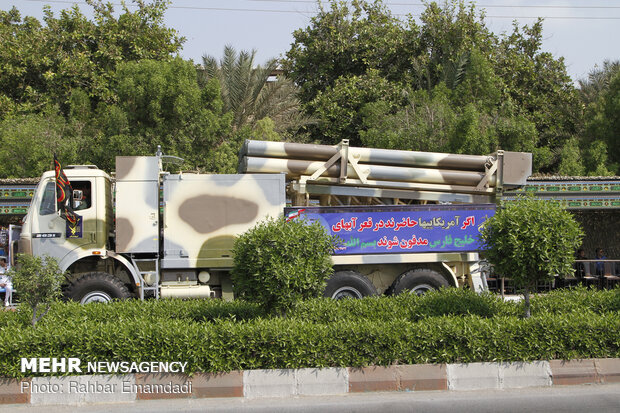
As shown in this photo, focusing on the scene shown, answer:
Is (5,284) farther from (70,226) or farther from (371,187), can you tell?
(371,187)

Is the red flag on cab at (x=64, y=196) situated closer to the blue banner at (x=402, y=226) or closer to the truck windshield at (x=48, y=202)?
the truck windshield at (x=48, y=202)

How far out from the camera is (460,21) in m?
25.9

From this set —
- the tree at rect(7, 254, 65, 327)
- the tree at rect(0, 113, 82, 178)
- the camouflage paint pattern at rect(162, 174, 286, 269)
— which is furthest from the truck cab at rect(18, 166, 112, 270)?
the tree at rect(0, 113, 82, 178)

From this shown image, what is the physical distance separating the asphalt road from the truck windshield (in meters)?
5.64

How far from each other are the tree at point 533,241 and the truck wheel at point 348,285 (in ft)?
11.8

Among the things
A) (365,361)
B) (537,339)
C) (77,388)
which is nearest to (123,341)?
(77,388)

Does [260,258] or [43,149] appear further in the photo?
[43,149]

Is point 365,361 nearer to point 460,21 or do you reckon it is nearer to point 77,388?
point 77,388

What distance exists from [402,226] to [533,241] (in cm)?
397

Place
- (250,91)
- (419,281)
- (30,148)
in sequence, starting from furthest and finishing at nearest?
(250,91) → (30,148) → (419,281)

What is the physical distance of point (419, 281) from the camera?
1262 centimetres

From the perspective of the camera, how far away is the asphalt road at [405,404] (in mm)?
7195

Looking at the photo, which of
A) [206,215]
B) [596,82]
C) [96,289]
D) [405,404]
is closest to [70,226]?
[96,289]

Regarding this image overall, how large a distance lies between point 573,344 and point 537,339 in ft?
1.55
